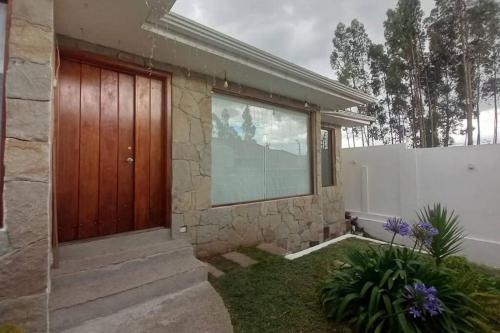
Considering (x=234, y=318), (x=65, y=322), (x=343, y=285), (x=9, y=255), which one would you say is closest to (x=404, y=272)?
(x=343, y=285)

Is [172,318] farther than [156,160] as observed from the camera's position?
No

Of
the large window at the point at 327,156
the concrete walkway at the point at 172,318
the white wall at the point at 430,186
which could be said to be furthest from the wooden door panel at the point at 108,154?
the white wall at the point at 430,186

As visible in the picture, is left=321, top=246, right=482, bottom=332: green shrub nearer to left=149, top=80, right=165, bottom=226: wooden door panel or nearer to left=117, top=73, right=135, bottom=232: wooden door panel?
left=149, top=80, right=165, bottom=226: wooden door panel

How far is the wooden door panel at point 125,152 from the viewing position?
9.77ft

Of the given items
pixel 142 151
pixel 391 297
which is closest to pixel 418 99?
pixel 391 297

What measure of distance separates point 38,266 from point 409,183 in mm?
7572

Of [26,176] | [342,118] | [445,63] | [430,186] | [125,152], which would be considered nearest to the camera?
[26,176]

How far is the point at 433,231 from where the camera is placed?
90.4 inches

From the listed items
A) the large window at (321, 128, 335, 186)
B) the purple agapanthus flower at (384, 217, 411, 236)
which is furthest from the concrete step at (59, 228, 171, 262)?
the large window at (321, 128, 335, 186)

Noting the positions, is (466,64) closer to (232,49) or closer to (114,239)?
(232,49)

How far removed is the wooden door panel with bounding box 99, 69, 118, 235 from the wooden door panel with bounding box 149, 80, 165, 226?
1.33 ft

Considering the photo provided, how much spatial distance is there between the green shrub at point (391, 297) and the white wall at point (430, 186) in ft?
15.1

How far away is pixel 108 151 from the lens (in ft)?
9.50

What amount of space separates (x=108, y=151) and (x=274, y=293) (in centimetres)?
243
